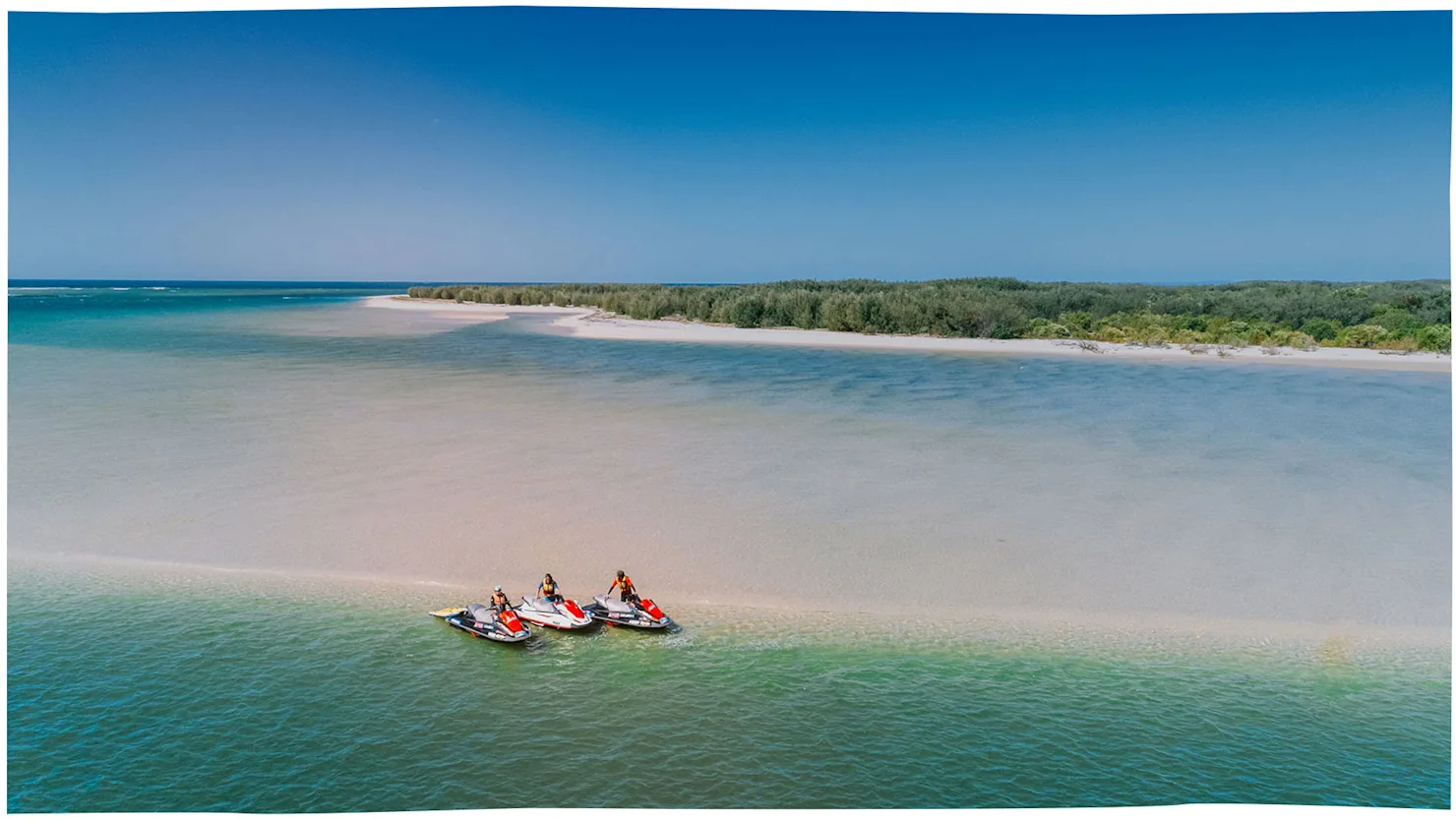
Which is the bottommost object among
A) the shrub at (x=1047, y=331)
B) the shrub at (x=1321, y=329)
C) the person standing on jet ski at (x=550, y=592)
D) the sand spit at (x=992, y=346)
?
the person standing on jet ski at (x=550, y=592)

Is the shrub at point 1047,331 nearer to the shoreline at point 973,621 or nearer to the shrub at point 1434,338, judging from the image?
the shrub at point 1434,338

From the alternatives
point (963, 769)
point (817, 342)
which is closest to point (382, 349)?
point (817, 342)

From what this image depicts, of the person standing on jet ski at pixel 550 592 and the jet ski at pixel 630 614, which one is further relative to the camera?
the person standing on jet ski at pixel 550 592

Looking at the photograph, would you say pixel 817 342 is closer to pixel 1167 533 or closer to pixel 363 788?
pixel 1167 533

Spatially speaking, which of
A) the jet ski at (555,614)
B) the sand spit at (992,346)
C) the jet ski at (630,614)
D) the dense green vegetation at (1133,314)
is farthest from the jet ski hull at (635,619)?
the dense green vegetation at (1133,314)

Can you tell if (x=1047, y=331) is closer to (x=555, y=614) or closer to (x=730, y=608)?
(x=730, y=608)

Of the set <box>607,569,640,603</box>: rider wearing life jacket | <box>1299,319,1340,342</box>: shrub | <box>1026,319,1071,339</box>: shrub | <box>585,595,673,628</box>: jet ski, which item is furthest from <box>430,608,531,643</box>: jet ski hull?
<box>1299,319,1340,342</box>: shrub
